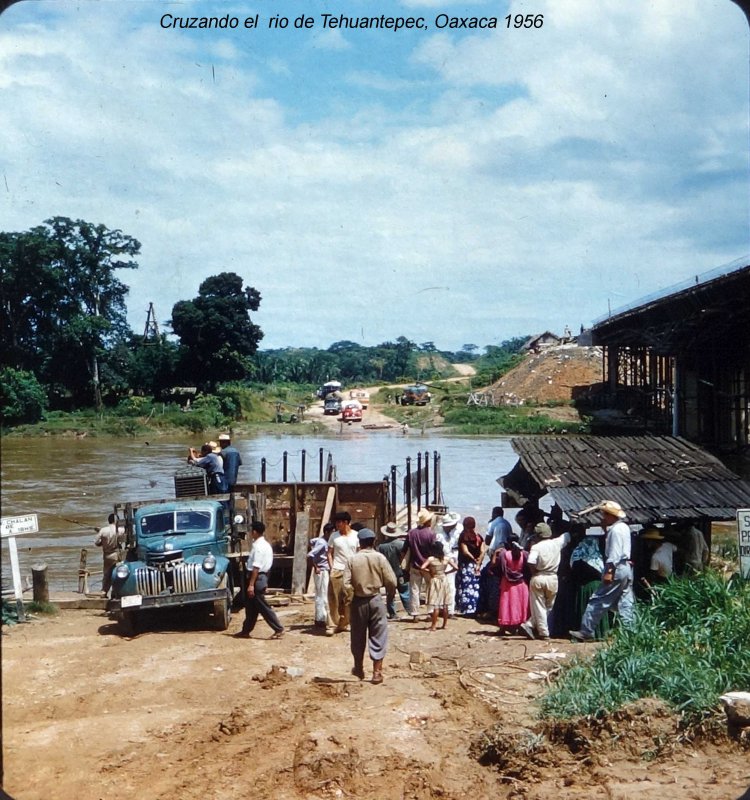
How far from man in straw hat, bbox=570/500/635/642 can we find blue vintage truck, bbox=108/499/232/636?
15.7ft

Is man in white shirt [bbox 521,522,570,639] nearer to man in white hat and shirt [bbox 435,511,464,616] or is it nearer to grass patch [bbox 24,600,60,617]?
man in white hat and shirt [bbox 435,511,464,616]

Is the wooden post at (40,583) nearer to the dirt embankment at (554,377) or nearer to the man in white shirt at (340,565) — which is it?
the man in white shirt at (340,565)

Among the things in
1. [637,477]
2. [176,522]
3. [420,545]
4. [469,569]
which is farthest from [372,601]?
[176,522]

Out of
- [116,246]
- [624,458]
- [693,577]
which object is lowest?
[693,577]

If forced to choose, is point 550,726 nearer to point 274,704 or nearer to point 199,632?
point 274,704

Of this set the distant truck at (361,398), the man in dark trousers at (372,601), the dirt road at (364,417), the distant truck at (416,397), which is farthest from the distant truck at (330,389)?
the man in dark trousers at (372,601)

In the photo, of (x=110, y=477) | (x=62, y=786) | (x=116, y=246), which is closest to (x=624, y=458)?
(x=62, y=786)

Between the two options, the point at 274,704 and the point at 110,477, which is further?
the point at 110,477

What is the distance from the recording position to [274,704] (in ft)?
27.4

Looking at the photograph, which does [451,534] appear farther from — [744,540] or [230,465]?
[230,465]

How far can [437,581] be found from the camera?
11.0 meters

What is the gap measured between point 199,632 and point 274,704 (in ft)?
11.0

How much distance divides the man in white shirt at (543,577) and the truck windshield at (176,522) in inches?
192

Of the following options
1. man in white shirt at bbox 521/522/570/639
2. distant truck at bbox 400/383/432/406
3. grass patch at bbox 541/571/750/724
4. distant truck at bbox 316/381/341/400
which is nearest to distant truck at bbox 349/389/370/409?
distant truck at bbox 400/383/432/406
